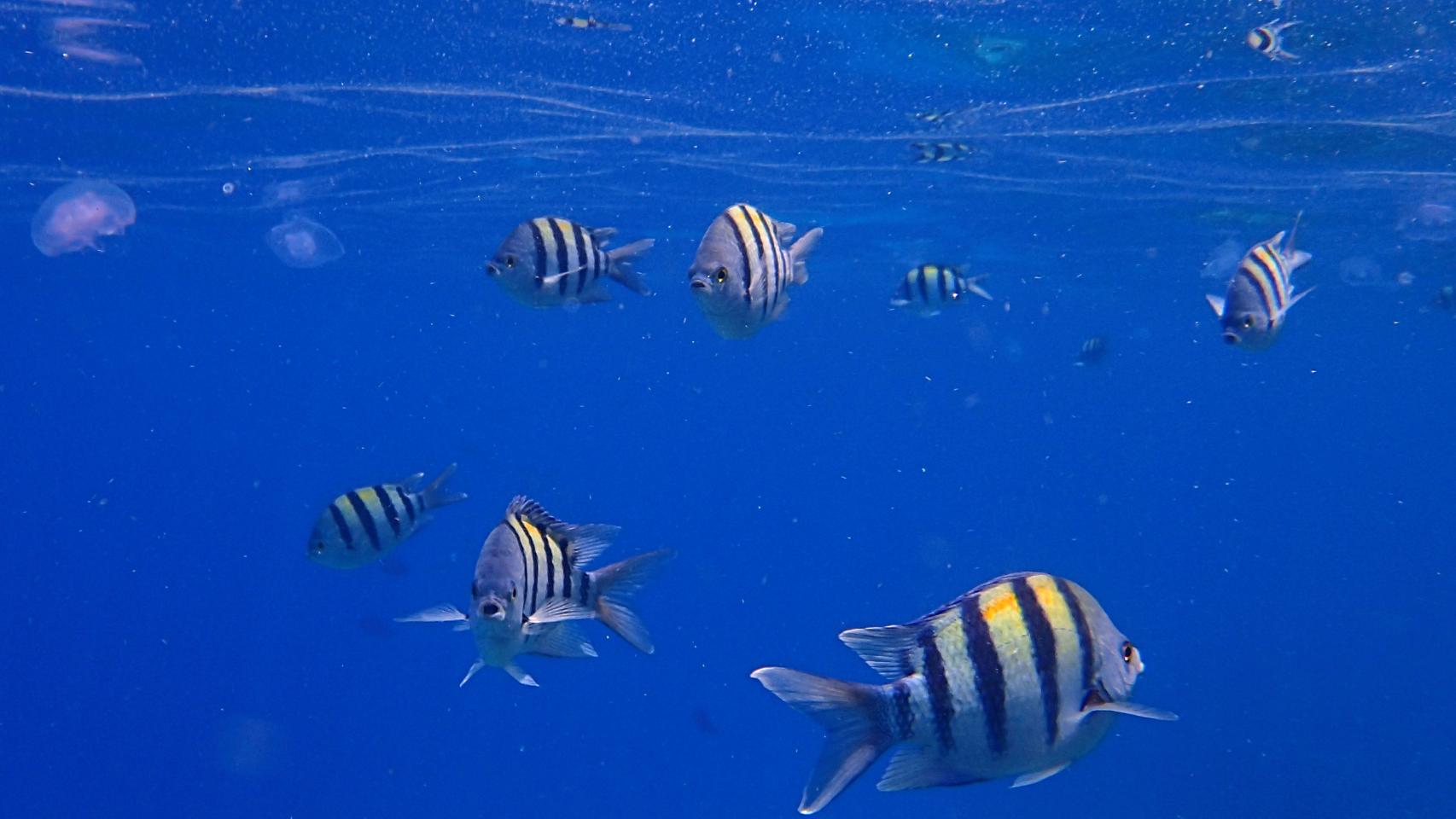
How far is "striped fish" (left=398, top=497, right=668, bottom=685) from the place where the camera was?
446 cm

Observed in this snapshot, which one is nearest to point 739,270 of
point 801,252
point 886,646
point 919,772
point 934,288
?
point 801,252

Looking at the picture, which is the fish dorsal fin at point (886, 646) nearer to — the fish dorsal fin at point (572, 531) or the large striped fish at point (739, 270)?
the fish dorsal fin at point (572, 531)

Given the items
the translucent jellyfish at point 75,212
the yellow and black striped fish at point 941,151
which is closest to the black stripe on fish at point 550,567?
the yellow and black striped fish at point 941,151

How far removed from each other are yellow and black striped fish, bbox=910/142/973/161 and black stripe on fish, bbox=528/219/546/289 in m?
14.3

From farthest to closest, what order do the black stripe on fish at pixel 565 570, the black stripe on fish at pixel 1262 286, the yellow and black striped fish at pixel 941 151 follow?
the yellow and black striped fish at pixel 941 151
the black stripe on fish at pixel 1262 286
the black stripe on fish at pixel 565 570

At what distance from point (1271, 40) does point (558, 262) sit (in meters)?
11.5

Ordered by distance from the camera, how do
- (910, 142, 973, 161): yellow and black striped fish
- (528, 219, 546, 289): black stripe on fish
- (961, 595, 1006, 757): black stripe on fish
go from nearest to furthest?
1. (961, 595, 1006, 757): black stripe on fish
2. (528, 219, 546, 289): black stripe on fish
3. (910, 142, 973, 161): yellow and black striped fish

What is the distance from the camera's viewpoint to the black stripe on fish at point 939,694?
322 centimetres

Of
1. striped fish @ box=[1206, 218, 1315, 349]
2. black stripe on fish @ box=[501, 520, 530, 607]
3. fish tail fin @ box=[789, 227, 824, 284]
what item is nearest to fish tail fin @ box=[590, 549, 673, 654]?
black stripe on fish @ box=[501, 520, 530, 607]

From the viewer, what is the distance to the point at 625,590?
4938 millimetres

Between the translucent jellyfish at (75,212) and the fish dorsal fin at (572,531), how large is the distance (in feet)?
72.6

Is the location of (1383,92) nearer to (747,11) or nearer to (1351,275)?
(747,11)

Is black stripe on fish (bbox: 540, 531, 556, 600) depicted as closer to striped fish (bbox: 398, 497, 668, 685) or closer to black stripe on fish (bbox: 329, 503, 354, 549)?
striped fish (bbox: 398, 497, 668, 685)

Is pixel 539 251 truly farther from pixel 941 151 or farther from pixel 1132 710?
pixel 941 151
